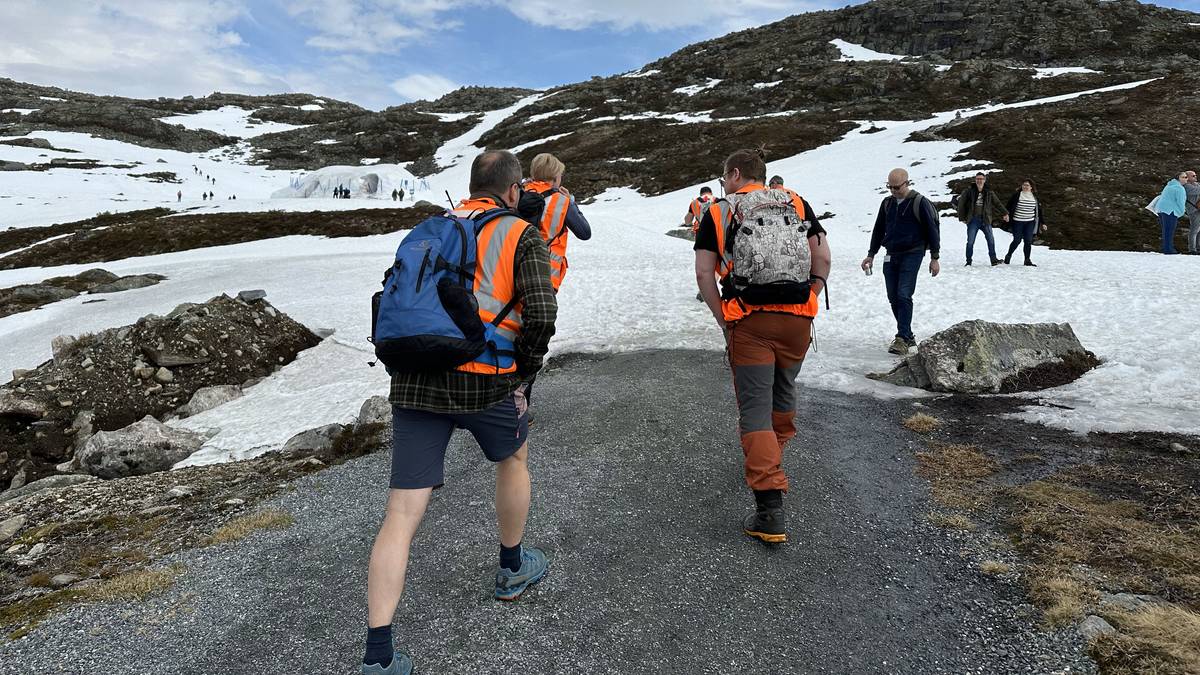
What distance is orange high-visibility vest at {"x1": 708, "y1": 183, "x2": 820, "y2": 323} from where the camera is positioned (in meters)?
4.70

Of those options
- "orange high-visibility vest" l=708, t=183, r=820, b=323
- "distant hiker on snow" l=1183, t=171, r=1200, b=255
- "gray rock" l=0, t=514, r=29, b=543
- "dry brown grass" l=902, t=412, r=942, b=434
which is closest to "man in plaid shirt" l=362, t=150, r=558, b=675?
"orange high-visibility vest" l=708, t=183, r=820, b=323

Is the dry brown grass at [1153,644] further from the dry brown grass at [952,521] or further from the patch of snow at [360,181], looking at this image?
the patch of snow at [360,181]

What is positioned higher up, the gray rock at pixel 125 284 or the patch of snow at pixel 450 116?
the patch of snow at pixel 450 116

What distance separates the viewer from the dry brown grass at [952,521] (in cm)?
478

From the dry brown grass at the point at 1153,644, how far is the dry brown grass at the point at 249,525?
Result: 19.6ft

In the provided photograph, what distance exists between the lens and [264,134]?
102 meters

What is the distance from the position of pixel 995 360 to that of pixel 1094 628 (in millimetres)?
6030

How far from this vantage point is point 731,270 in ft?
15.8

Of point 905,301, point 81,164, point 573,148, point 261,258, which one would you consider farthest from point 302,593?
point 81,164

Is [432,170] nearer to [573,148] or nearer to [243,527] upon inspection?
[573,148]

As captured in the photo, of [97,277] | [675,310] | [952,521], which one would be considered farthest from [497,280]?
[97,277]

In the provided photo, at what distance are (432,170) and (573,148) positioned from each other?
69.8 ft

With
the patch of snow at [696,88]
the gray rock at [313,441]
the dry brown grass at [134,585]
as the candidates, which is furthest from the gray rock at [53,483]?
the patch of snow at [696,88]

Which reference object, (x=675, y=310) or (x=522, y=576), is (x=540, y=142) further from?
(x=522, y=576)
